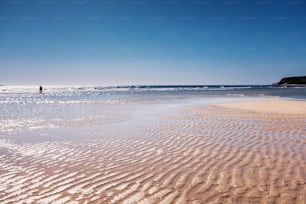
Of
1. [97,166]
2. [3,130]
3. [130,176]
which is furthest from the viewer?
[3,130]

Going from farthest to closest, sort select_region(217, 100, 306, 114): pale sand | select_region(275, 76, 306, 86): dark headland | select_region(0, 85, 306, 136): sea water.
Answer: select_region(275, 76, 306, 86): dark headland → select_region(217, 100, 306, 114): pale sand → select_region(0, 85, 306, 136): sea water

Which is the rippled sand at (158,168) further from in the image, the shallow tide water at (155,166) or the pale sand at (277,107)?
the pale sand at (277,107)

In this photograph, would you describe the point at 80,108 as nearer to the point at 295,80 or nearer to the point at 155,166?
the point at 155,166

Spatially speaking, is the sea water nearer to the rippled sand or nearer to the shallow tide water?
the shallow tide water

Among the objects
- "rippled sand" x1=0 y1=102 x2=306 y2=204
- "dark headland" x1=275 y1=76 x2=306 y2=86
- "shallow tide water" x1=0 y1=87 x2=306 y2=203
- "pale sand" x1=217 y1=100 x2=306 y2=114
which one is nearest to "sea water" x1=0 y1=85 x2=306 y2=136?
"shallow tide water" x1=0 y1=87 x2=306 y2=203

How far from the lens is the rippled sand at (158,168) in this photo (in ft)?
15.0

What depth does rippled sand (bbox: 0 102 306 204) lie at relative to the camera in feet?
15.0

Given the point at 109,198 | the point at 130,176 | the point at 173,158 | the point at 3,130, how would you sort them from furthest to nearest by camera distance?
the point at 3,130 → the point at 173,158 → the point at 130,176 → the point at 109,198

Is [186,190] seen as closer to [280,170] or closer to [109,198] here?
[109,198]

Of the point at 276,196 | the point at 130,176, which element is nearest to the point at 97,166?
the point at 130,176

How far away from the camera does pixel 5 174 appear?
5.71 m

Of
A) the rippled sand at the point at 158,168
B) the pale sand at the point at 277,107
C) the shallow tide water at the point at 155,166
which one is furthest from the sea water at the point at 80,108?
the pale sand at the point at 277,107

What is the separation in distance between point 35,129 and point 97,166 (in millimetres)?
6684

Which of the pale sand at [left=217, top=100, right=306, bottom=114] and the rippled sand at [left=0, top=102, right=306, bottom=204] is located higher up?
the pale sand at [left=217, top=100, right=306, bottom=114]
